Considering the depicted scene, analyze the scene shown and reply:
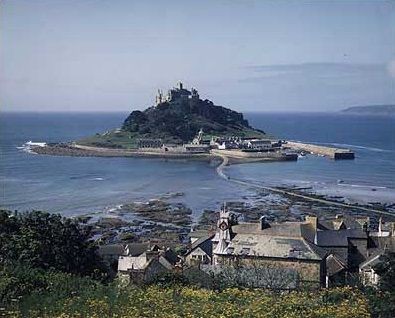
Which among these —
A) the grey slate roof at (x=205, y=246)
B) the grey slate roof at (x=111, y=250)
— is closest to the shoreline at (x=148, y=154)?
the grey slate roof at (x=111, y=250)

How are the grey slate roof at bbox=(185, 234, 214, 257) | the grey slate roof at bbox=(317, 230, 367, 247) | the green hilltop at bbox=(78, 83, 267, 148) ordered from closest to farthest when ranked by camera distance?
the grey slate roof at bbox=(317, 230, 367, 247) → the grey slate roof at bbox=(185, 234, 214, 257) → the green hilltop at bbox=(78, 83, 267, 148)

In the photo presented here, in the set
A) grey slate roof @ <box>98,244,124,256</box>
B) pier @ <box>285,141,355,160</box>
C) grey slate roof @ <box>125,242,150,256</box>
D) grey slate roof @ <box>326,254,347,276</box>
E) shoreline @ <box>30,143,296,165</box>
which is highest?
pier @ <box>285,141,355,160</box>

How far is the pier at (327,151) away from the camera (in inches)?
854

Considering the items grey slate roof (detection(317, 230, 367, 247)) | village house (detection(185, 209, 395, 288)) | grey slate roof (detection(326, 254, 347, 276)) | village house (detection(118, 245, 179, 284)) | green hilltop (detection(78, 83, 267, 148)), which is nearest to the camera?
village house (detection(118, 245, 179, 284))

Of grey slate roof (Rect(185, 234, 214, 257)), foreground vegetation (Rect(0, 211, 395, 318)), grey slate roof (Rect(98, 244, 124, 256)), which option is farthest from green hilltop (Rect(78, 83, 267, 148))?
foreground vegetation (Rect(0, 211, 395, 318))

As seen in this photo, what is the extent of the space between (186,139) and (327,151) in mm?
5680

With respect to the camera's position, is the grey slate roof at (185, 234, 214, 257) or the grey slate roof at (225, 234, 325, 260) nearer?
the grey slate roof at (225, 234, 325, 260)

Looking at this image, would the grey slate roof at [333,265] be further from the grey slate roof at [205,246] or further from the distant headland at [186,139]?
the distant headland at [186,139]

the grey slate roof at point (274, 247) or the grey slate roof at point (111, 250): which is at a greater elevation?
the grey slate roof at point (274, 247)

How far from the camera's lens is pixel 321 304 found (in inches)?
132

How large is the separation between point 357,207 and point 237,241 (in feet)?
20.1

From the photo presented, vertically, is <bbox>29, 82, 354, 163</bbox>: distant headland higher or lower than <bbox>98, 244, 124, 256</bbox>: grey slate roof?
higher

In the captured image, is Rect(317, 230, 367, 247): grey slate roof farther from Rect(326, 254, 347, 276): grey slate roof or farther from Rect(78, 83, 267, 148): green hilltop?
Rect(78, 83, 267, 148): green hilltop

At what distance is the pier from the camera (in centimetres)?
2169
